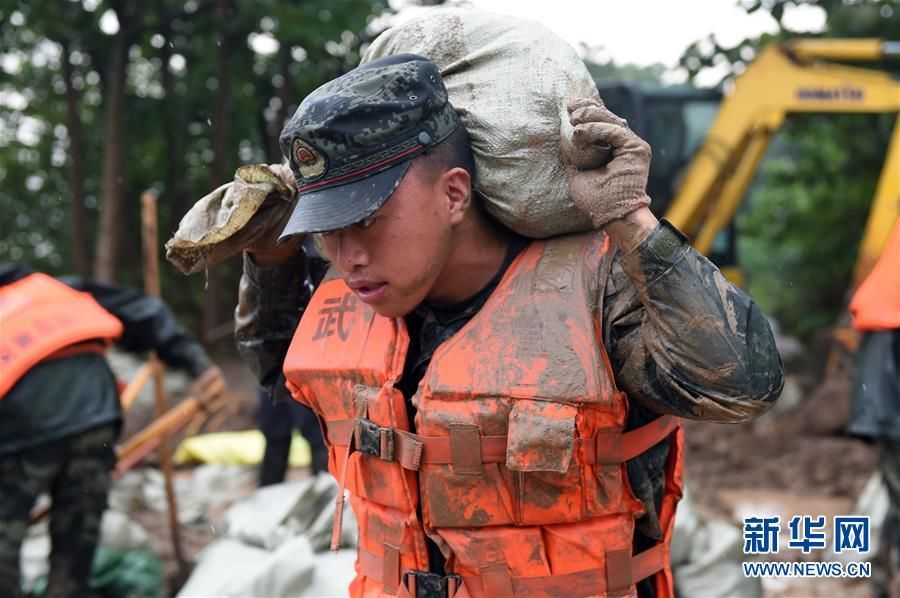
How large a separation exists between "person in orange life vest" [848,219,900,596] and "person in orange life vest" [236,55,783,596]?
2264 millimetres

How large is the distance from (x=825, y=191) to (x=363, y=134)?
1142 cm

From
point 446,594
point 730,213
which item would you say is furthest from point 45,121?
point 446,594

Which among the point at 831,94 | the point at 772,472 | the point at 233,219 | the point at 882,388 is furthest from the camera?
the point at 831,94

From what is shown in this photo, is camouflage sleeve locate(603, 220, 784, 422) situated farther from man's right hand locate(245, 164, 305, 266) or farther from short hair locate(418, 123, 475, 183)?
man's right hand locate(245, 164, 305, 266)

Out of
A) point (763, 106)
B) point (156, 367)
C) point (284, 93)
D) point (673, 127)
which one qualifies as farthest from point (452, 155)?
point (284, 93)

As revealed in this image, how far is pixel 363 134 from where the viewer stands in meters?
1.78

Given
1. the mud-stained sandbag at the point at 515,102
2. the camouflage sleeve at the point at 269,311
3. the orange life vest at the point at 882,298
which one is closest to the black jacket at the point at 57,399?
the camouflage sleeve at the point at 269,311

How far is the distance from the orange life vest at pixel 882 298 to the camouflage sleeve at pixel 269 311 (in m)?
2.56

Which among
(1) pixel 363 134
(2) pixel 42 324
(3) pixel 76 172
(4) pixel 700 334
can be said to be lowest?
(3) pixel 76 172

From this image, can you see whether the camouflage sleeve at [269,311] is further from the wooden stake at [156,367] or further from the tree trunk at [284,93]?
the tree trunk at [284,93]

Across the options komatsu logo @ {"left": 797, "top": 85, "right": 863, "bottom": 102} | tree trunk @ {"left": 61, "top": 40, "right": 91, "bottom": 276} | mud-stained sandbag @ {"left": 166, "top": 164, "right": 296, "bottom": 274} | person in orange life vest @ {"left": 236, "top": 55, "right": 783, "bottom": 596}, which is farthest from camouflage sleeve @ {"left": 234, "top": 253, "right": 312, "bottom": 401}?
tree trunk @ {"left": 61, "top": 40, "right": 91, "bottom": 276}

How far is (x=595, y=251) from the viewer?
75.8 inches

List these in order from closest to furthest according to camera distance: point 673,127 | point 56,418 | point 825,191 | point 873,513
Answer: point 56,418
point 873,513
point 673,127
point 825,191

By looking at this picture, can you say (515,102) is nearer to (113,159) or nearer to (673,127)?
(673,127)
